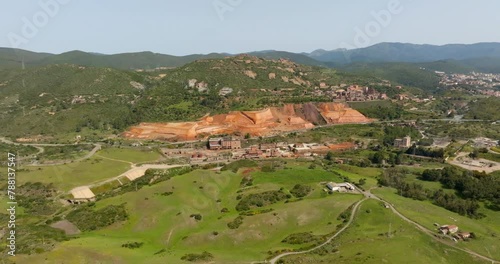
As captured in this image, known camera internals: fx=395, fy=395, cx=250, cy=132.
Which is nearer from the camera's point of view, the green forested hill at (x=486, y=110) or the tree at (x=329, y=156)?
the tree at (x=329, y=156)

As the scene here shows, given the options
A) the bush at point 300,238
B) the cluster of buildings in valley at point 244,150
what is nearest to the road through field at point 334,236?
the bush at point 300,238

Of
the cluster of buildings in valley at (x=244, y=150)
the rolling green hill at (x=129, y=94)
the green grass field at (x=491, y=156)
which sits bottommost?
the green grass field at (x=491, y=156)

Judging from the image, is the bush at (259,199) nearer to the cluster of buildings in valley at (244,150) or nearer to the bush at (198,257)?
the bush at (198,257)

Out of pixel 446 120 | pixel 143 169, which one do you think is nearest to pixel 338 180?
pixel 143 169

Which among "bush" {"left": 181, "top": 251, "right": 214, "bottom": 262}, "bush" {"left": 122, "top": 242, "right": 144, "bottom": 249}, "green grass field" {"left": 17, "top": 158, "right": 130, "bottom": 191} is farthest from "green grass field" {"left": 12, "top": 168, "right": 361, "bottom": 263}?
"green grass field" {"left": 17, "top": 158, "right": 130, "bottom": 191}

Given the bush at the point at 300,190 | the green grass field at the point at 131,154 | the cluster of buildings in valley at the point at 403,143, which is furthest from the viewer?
the cluster of buildings in valley at the point at 403,143

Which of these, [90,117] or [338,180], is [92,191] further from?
[90,117]

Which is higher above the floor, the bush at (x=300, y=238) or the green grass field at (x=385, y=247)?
the green grass field at (x=385, y=247)
